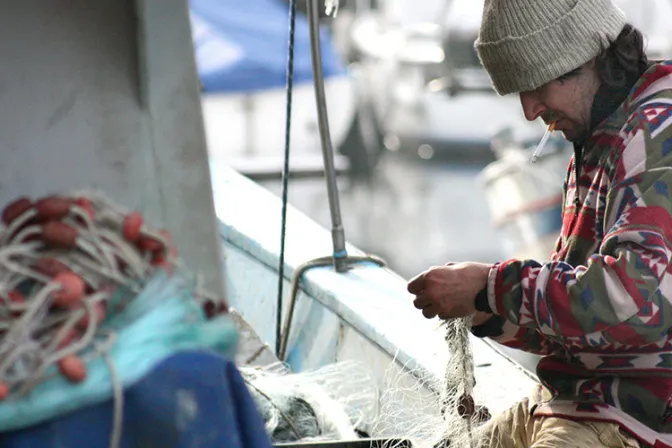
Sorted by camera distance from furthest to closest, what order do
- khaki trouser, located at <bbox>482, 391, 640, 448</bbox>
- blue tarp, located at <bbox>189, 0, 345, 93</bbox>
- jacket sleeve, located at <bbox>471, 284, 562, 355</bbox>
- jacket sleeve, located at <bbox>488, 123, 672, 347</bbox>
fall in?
blue tarp, located at <bbox>189, 0, 345, 93</bbox> < jacket sleeve, located at <bbox>471, 284, 562, 355</bbox> < khaki trouser, located at <bbox>482, 391, 640, 448</bbox> < jacket sleeve, located at <bbox>488, 123, 672, 347</bbox>

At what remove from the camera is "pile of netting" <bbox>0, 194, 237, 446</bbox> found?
Answer: 4.46ft

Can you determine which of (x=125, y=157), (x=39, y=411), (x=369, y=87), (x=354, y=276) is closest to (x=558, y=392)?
(x=125, y=157)

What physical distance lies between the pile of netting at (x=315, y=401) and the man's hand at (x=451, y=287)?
49cm

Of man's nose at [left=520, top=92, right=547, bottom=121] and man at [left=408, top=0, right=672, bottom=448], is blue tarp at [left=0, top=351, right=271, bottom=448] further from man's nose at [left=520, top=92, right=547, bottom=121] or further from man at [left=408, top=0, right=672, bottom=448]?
man's nose at [left=520, top=92, right=547, bottom=121]

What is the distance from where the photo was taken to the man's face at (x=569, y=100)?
2.12m

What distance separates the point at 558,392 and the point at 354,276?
1403 mm

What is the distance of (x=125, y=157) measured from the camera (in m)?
1.73

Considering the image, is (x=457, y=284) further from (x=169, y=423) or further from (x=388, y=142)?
(x=388, y=142)

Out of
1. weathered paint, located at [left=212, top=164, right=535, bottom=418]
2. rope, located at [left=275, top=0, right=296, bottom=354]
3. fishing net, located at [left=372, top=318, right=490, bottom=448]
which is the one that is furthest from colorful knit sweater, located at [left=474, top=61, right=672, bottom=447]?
rope, located at [left=275, top=0, right=296, bottom=354]

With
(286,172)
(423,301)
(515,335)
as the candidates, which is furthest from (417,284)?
(286,172)

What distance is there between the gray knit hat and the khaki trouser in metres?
0.66

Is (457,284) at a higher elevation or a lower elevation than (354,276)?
higher

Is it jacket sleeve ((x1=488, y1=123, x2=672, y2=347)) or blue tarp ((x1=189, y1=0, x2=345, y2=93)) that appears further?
blue tarp ((x1=189, y1=0, x2=345, y2=93))

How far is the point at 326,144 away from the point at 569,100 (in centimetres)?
130
